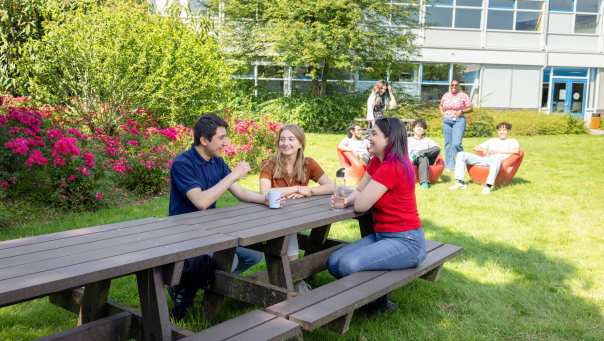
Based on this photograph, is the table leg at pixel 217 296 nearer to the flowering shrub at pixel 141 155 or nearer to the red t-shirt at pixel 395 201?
the red t-shirt at pixel 395 201

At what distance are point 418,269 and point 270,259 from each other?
0.99 m

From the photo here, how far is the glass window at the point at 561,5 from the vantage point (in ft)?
87.7

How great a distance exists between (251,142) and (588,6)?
2392 centimetres

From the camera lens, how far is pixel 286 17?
19094mm

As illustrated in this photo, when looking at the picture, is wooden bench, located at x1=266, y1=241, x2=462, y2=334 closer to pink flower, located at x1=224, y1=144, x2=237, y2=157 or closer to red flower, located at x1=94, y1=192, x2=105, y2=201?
red flower, located at x1=94, y1=192, x2=105, y2=201

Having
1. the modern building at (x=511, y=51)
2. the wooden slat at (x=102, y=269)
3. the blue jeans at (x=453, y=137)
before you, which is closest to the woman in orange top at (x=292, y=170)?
the wooden slat at (x=102, y=269)

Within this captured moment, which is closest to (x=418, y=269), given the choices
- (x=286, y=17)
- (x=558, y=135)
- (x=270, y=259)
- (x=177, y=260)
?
(x=270, y=259)

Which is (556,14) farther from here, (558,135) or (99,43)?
(99,43)

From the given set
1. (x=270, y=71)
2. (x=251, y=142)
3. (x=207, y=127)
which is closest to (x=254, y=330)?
(x=207, y=127)

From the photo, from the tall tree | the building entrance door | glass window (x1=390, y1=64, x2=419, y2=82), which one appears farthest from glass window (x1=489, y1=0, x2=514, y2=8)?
the tall tree

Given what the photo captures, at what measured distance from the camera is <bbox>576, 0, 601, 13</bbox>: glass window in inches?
1064

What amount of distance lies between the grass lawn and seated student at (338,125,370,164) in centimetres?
117

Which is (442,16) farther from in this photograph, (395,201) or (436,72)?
(395,201)

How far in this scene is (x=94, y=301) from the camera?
3.23 m
